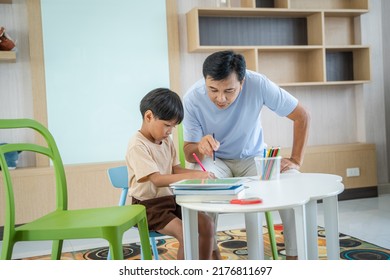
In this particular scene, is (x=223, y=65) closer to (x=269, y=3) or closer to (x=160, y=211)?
(x=160, y=211)

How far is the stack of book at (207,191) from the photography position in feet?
4.05

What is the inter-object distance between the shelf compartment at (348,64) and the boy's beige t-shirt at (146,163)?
2.39 metres

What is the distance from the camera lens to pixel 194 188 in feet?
4.13

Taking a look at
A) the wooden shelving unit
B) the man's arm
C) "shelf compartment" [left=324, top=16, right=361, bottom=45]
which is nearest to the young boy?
the man's arm

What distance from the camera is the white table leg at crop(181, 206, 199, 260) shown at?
1.31 m

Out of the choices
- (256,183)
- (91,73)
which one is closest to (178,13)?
(91,73)

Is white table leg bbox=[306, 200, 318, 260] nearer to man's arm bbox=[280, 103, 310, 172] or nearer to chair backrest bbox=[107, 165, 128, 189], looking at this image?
man's arm bbox=[280, 103, 310, 172]

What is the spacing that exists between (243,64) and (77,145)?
1778 mm

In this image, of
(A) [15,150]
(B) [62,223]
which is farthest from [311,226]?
(A) [15,150]

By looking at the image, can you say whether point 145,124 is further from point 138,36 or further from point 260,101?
point 138,36

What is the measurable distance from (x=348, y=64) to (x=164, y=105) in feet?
8.59

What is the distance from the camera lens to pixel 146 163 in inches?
63.3

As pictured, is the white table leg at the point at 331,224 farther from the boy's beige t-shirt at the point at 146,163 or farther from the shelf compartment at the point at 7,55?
the shelf compartment at the point at 7,55

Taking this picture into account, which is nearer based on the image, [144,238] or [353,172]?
[144,238]
